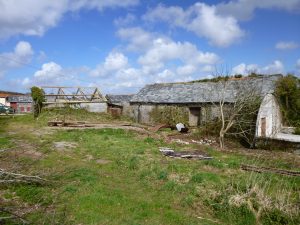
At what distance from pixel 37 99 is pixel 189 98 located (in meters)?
14.1

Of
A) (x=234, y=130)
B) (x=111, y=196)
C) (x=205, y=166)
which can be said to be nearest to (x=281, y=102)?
(x=234, y=130)

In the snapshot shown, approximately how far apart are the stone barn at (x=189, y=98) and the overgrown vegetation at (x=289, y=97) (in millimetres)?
829

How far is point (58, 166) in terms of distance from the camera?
43.5ft

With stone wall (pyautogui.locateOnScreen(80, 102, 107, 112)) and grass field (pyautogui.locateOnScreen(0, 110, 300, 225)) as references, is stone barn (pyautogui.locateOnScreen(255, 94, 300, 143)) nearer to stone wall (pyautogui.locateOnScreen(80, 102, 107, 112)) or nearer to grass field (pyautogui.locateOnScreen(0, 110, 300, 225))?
grass field (pyautogui.locateOnScreen(0, 110, 300, 225))

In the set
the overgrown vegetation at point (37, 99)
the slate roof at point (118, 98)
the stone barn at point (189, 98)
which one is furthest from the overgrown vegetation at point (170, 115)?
the overgrown vegetation at point (37, 99)

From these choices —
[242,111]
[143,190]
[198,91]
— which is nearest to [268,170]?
[143,190]

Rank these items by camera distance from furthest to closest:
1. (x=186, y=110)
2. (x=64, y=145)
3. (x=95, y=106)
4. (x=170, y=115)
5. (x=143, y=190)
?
1. (x=95, y=106)
2. (x=170, y=115)
3. (x=186, y=110)
4. (x=64, y=145)
5. (x=143, y=190)

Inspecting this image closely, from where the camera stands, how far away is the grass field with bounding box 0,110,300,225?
8.70 meters

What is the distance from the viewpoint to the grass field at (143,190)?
870 centimetres

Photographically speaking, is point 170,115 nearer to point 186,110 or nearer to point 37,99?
point 186,110

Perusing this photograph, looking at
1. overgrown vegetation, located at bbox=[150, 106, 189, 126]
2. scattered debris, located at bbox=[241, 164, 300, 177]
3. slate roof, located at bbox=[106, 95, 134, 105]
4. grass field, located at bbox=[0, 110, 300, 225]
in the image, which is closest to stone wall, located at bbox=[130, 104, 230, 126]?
overgrown vegetation, located at bbox=[150, 106, 189, 126]

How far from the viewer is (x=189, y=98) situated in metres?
30.1

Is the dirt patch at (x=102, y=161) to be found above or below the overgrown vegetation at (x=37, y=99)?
below

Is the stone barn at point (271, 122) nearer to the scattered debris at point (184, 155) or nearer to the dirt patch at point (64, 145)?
the scattered debris at point (184, 155)
